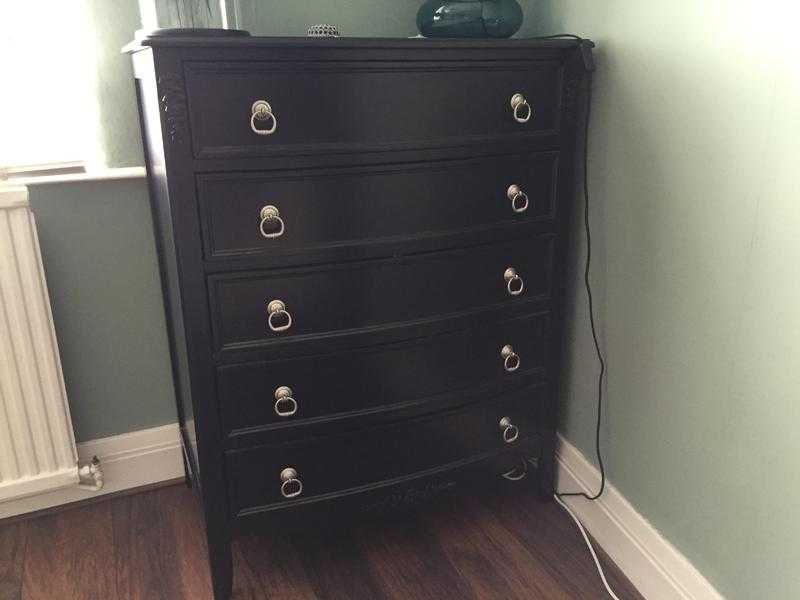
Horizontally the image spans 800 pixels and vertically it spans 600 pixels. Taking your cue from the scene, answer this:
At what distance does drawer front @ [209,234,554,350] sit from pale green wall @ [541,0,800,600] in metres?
0.20

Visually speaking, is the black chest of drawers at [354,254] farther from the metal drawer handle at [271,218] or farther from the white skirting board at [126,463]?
the white skirting board at [126,463]

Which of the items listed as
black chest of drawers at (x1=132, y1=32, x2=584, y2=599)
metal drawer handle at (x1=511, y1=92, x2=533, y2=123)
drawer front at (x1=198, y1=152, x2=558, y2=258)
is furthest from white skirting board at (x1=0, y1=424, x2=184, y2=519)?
metal drawer handle at (x1=511, y1=92, x2=533, y2=123)

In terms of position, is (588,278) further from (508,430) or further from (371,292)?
(371,292)

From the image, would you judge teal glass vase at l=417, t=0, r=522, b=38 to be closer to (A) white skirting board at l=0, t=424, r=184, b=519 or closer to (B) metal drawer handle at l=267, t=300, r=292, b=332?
(B) metal drawer handle at l=267, t=300, r=292, b=332

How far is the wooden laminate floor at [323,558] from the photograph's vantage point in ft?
4.70

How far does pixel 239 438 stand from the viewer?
4.18ft

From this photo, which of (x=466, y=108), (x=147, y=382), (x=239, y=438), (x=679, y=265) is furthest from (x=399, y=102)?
(x=147, y=382)

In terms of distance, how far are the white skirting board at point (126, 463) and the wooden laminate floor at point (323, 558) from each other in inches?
1.5

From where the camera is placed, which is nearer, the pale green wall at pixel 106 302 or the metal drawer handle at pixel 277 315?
the metal drawer handle at pixel 277 315

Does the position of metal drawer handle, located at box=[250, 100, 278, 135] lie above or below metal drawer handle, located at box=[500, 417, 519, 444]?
above

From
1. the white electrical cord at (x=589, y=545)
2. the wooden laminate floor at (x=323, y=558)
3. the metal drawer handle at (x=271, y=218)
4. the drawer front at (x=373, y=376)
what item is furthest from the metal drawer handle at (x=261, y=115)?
the white electrical cord at (x=589, y=545)

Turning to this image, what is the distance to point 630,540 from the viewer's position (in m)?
1.44

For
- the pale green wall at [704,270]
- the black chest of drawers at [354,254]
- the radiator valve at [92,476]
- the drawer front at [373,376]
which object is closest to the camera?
the pale green wall at [704,270]

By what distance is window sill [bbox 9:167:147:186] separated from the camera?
147 centimetres
